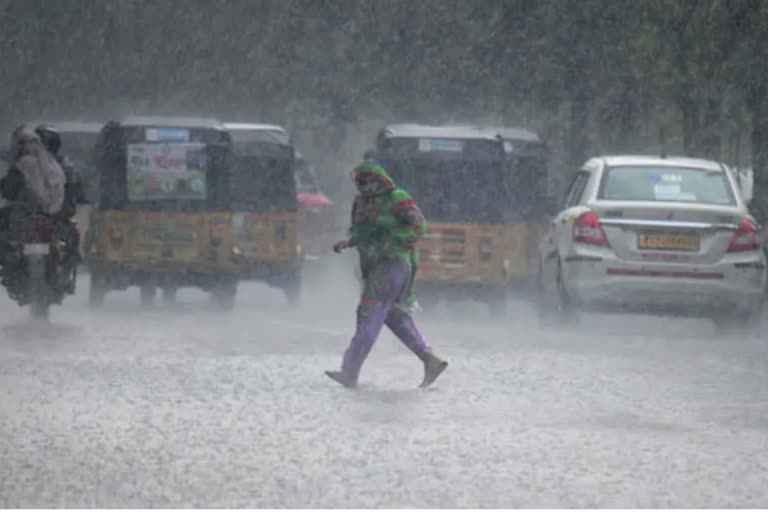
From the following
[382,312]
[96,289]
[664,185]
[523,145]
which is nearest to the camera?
[382,312]

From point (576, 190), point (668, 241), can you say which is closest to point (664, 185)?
point (668, 241)

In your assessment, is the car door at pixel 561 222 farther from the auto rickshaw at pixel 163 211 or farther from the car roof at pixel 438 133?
the auto rickshaw at pixel 163 211

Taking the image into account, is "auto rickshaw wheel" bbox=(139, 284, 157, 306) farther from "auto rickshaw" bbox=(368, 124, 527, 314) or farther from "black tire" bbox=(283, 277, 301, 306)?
"auto rickshaw" bbox=(368, 124, 527, 314)

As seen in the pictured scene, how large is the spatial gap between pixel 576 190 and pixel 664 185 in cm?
133

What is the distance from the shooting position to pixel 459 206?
2655 centimetres

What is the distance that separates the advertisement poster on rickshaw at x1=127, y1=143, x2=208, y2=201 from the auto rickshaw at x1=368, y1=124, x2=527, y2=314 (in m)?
2.08

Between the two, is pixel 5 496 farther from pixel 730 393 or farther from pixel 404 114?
pixel 404 114

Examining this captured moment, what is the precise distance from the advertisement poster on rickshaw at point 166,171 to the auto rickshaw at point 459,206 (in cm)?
208

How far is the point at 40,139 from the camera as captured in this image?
2112 centimetres

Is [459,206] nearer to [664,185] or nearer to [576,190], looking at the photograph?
[576,190]

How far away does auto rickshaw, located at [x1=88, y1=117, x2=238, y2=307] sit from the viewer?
25.9m

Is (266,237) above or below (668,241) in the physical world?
below

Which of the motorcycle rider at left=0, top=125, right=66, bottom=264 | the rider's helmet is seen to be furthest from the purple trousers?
the rider's helmet

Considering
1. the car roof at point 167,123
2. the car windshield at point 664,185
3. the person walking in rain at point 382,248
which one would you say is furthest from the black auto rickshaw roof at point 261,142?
the person walking in rain at point 382,248
